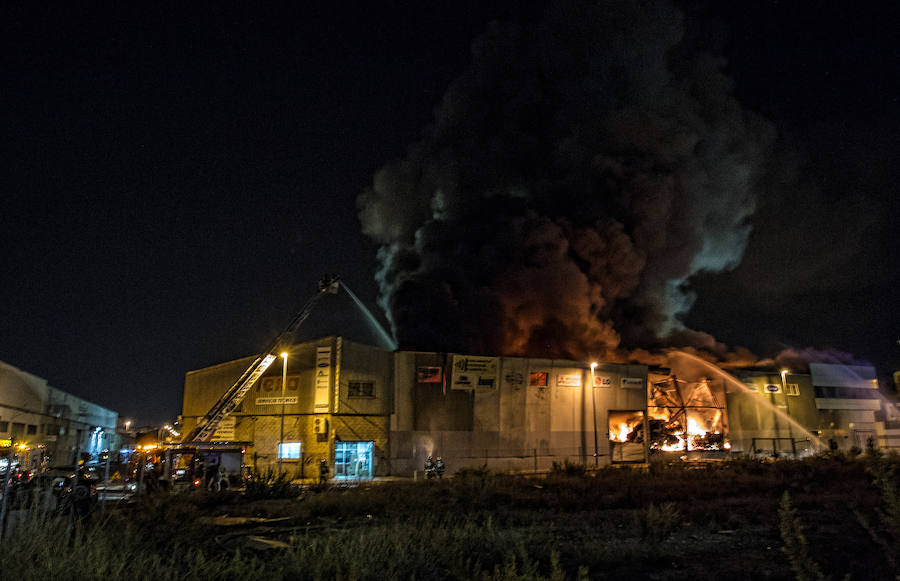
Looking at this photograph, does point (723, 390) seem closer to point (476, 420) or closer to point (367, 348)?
point (476, 420)

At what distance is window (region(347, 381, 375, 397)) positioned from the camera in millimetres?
29625

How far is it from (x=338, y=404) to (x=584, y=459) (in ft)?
Answer: 45.3

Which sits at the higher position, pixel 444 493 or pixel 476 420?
pixel 476 420

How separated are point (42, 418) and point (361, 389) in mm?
37284

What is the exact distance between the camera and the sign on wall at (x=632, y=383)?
36.9m

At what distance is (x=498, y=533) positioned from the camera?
34.1ft

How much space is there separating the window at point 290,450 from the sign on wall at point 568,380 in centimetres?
1414

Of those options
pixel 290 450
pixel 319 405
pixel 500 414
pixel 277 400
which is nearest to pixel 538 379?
pixel 500 414

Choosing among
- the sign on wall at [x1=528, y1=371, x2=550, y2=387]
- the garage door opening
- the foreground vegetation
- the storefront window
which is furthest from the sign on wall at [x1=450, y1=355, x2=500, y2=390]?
the foreground vegetation

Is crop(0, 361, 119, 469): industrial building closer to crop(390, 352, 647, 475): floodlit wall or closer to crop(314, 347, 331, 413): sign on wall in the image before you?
crop(314, 347, 331, 413): sign on wall

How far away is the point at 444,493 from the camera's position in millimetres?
17047

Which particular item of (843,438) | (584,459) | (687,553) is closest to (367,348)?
(584,459)

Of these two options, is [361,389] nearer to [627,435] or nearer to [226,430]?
[226,430]

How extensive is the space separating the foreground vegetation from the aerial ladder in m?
13.6
